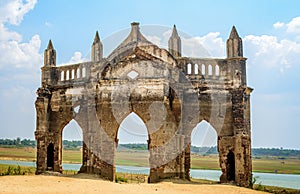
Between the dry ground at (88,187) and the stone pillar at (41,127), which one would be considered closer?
the dry ground at (88,187)

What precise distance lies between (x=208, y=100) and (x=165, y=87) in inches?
76.8

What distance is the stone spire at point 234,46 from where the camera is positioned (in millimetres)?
16500

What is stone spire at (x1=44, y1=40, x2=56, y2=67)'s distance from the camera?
720 inches

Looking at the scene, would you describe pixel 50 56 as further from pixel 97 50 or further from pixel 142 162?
pixel 142 162

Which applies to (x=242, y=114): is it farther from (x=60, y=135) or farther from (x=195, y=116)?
(x=60, y=135)

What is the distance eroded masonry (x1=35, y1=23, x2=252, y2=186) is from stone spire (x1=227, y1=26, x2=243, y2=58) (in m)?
0.04

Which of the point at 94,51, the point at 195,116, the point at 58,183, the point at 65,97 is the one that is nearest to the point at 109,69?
the point at 94,51

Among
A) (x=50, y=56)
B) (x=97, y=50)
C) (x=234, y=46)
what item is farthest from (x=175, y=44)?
A: (x=50, y=56)

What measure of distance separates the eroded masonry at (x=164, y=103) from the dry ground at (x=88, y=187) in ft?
4.36

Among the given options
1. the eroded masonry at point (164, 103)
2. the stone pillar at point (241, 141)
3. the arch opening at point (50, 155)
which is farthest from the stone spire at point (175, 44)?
the arch opening at point (50, 155)

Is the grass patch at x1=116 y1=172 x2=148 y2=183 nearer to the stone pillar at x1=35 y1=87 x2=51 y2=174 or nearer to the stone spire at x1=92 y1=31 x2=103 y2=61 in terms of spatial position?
the stone pillar at x1=35 y1=87 x2=51 y2=174

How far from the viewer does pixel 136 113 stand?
1599 centimetres

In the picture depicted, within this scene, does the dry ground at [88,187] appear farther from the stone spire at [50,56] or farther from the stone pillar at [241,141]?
the stone spire at [50,56]

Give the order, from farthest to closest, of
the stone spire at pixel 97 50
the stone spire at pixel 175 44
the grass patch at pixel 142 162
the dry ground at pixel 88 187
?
1. the grass patch at pixel 142 162
2. the stone spire at pixel 97 50
3. the stone spire at pixel 175 44
4. the dry ground at pixel 88 187
